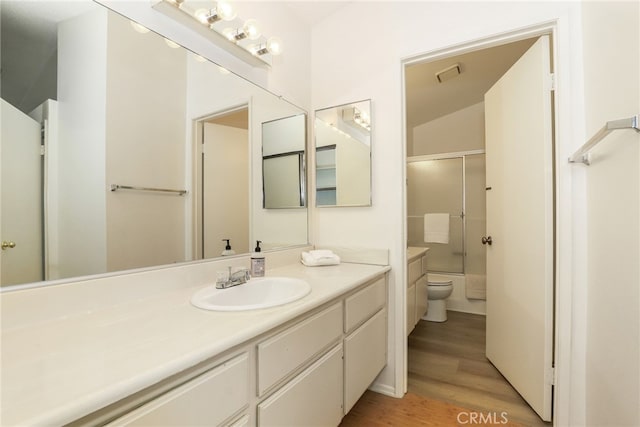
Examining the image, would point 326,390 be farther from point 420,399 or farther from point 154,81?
point 154,81

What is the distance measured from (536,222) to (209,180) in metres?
1.77

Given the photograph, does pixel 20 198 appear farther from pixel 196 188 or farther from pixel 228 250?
pixel 228 250

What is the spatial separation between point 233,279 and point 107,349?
0.57 meters

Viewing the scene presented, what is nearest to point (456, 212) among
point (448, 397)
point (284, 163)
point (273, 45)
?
point (448, 397)

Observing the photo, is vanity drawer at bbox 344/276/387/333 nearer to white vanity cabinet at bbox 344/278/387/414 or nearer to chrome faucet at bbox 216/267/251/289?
white vanity cabinet at bbox 344/278/387/414

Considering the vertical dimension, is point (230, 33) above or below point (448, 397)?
above

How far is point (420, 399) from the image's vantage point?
1.71 meters

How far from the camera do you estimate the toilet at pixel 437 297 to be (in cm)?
285

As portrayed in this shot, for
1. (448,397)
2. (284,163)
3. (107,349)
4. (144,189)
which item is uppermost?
(284,163)

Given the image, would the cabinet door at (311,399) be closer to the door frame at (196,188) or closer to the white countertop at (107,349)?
the white countertop at (107,349)

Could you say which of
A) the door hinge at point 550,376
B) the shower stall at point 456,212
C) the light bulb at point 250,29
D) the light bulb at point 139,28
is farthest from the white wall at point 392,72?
the shower stall at point 456,212

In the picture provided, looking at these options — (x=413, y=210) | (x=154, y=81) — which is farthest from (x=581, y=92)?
(x=413, y=210)

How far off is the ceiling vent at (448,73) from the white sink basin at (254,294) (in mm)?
2333

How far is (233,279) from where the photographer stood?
1205mm
